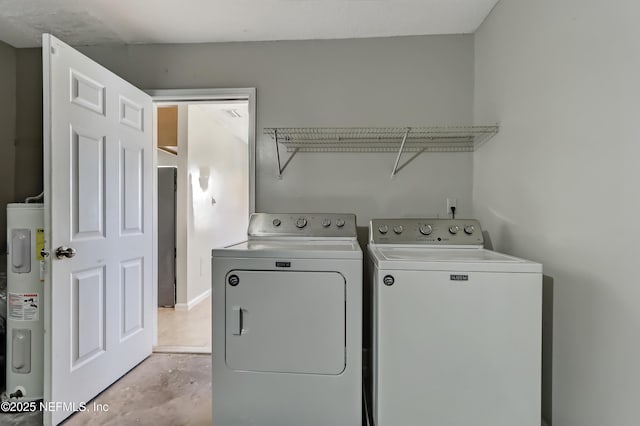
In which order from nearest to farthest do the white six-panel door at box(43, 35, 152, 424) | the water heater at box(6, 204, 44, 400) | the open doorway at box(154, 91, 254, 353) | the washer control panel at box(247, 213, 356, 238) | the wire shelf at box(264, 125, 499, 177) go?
the white six-panel door at box(43, 35, 152, 424), the water heater at box(6, 204, 44, 400), the washer control panel at box(247, 213, 356, 238), the wire shelf at box(264, 125, 499, 177), the open doorway at box(154, 91, 254, 353)

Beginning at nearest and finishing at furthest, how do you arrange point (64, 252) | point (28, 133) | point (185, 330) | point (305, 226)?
point (64, 252) → point (305, 226) → point (28, 133) → point (185, 330)

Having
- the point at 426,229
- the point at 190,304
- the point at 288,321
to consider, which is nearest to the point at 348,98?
the point at 426,229

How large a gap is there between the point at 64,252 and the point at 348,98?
6.35 ft

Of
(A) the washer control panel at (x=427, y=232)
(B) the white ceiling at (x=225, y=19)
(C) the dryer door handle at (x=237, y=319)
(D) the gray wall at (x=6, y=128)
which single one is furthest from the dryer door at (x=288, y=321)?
(D) the gray wall at (x=6, y=128)

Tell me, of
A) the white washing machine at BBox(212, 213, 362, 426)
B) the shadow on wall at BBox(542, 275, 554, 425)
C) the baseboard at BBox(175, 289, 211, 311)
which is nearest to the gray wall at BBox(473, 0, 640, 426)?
the shadow on wall at BBox(542, 275, 554, 425)

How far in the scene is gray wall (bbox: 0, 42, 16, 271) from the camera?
7.48 feet

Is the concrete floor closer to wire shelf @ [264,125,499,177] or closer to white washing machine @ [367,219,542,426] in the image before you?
white washing machine @ [367,219,542,426]

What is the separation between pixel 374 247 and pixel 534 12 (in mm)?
1392

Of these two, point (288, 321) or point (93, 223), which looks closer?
point (288, 321)

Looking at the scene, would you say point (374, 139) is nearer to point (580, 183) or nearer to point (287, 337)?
point (580, 183)

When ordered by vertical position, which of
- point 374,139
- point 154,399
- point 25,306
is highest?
point 374,139

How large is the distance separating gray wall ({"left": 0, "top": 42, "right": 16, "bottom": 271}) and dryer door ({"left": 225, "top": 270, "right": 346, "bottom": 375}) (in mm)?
2065

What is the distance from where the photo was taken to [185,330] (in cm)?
289

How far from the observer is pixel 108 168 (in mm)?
1902
